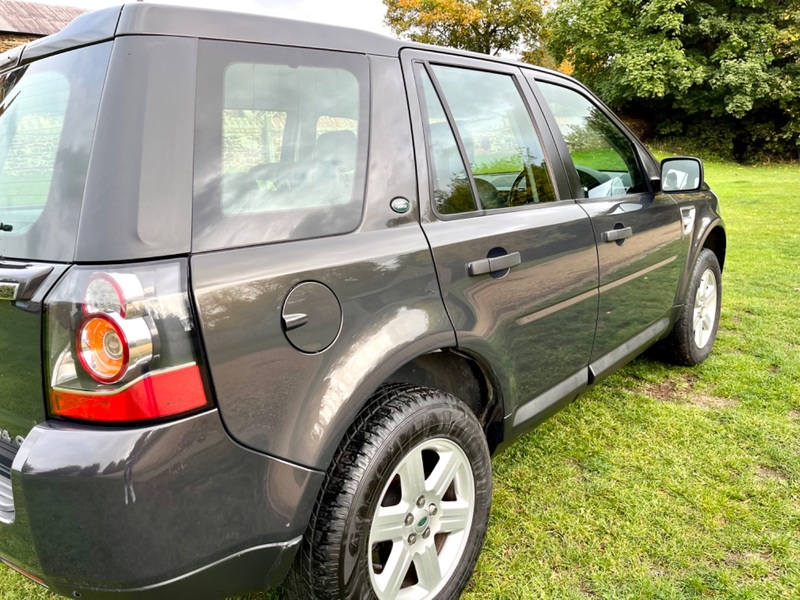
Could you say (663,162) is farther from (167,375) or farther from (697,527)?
(167,375)

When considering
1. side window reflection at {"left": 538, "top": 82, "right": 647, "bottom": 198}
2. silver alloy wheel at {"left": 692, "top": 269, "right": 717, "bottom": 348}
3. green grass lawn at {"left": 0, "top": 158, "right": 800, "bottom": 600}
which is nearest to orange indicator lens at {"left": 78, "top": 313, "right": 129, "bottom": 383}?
green grass lawn at {"left": 0, "top": 158, "right": 800, "bottom": 600}

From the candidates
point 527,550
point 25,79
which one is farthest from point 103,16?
point 527,550

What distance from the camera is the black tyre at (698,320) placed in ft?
11.8

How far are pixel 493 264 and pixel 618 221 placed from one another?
108 centimetres

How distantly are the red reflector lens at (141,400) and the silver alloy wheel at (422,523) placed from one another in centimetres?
66

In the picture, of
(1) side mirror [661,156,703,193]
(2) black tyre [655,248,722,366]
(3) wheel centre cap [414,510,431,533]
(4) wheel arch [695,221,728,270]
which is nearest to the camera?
(3) wheel centre cap [414,510,431,533]

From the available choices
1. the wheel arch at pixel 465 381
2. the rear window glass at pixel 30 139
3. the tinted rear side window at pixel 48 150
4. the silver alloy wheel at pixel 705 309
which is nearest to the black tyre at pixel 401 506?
the wheel arch at pixel 465 381

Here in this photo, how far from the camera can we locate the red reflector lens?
1192mm

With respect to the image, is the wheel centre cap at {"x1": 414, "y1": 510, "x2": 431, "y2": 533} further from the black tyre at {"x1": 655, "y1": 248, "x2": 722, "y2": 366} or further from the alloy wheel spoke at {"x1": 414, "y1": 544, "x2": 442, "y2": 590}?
the black tyre at {"x1": 655, "y1": 248, "x2": 722, "y2": 366}

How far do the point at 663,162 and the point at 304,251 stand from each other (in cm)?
264

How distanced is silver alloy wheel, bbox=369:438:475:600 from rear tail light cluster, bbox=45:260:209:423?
712 mm

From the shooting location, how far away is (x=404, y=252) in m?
1.69

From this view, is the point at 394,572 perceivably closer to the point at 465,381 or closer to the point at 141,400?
the point at 465,381

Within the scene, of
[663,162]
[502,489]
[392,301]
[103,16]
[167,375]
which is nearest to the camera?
[167,375]
